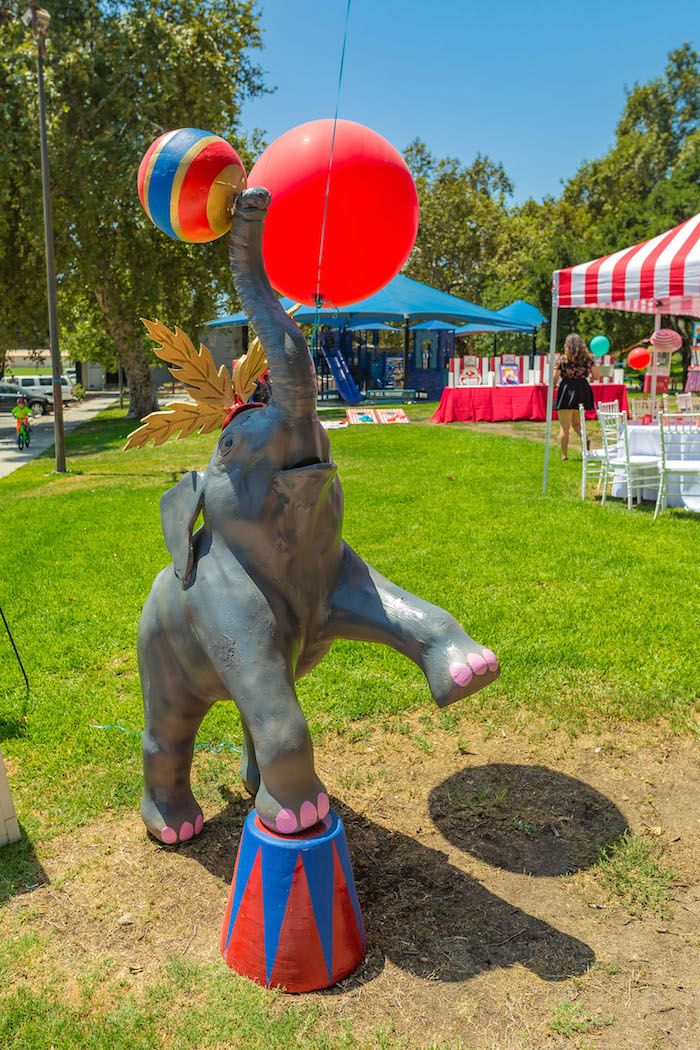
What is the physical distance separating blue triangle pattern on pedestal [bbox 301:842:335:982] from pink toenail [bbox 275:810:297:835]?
11 cm

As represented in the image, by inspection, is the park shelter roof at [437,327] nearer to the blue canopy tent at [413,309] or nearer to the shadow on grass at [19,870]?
the blue canopy tent at [413,309]

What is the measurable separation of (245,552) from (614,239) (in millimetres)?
31706

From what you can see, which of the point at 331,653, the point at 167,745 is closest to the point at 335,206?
the point at 167,745

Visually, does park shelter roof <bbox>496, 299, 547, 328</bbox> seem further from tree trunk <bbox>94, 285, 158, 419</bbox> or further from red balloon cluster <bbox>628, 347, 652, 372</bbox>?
tree trunk <bbox>94, 285, 158, 419</bbox>

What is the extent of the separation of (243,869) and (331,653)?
2.58 m

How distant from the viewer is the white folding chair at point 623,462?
344 inches

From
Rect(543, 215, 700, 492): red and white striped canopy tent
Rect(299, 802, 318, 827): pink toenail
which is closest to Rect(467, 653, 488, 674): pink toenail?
Rect(299, 802, 318, 827): pink toenail

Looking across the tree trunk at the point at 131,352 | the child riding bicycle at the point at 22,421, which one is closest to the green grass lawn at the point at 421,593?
the child riding bicycle at the point at 22,421

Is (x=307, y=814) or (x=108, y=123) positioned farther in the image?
(x=108, y=123)

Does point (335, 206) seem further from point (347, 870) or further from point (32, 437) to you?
point (32, 437)

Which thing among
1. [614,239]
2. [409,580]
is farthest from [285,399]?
[614,239]

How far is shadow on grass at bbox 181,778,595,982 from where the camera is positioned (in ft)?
8.73

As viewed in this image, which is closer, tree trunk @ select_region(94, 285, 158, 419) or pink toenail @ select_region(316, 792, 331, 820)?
pink toenail @ select_region(316, 792, 331, 820)

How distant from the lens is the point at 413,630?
2656mm
